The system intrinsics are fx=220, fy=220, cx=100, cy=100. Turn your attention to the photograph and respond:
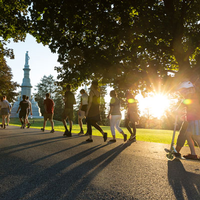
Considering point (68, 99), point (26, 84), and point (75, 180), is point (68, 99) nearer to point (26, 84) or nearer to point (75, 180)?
point (75, 180)

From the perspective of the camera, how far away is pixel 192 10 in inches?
419

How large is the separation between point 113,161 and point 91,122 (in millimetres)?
3361

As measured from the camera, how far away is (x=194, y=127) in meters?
5.14

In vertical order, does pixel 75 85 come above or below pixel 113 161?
above

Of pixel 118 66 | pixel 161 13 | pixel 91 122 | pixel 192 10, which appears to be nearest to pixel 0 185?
pixel 91 122

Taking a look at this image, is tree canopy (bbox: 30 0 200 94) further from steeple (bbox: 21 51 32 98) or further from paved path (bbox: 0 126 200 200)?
steeple (bbox: 21 51 32 98)

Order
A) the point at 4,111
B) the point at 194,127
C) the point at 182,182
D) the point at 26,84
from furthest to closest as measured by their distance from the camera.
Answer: the point at 26,84 < the point at 4,111 < the point at 194,127 < the point at 182,182

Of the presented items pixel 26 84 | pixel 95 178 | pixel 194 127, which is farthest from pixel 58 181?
pixel 26 84

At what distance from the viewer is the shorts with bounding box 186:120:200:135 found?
5.07m

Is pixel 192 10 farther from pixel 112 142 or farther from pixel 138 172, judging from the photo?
pixel 138 172

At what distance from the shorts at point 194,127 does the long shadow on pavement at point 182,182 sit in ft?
2.98

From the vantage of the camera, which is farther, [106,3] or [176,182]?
[106,3]

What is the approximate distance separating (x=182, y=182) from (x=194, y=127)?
6.50 ft

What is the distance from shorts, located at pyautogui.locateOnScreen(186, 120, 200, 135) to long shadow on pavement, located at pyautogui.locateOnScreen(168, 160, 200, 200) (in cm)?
91
